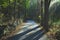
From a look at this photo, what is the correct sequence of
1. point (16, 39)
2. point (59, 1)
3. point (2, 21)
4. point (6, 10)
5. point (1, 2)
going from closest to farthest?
1. point (16, 39)
2. point (1, 2)
3. point (2, 21)
4. point (6, 10)
5. point (59, 1)

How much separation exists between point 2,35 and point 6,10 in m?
6.35

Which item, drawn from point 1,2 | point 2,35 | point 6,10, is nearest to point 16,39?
point 2,35

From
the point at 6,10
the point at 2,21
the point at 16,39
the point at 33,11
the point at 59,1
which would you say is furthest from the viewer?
the point at 33,11

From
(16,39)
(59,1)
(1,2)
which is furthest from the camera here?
(59,1)

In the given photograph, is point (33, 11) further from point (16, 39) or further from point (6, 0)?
point (16, 39)

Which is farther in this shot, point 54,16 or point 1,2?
point 54,16

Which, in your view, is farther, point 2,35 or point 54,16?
point 54,16

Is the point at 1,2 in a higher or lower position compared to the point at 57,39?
higher

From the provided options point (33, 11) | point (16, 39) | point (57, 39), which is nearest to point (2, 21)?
point (16, 39)

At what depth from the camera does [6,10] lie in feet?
66.8

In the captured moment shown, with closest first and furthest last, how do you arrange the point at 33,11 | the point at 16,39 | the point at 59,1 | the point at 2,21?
the point at 16,39, the point at 2,21, the point at 59,1, the point at 33,11

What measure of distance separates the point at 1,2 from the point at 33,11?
3344 cm

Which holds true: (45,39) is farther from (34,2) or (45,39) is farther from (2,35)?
(34,2)

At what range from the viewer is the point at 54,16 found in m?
21.6
